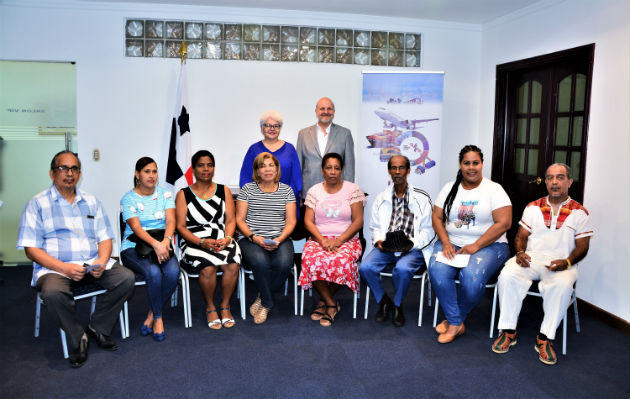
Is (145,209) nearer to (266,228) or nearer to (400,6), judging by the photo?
(266,228)

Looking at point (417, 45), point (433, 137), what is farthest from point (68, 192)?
point (417, 45)

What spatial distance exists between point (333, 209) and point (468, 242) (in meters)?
1.02

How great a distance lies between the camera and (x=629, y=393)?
2570 millimetres

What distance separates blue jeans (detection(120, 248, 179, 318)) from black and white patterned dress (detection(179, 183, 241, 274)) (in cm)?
14

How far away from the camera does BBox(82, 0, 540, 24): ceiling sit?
4.54 metres

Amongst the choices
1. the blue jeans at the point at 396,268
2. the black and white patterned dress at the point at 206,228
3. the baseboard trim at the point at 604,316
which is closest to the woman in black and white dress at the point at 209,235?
the black and white patterned dress at the point at 206,228

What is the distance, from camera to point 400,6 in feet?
15.4

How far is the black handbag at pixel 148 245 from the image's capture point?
128 inches

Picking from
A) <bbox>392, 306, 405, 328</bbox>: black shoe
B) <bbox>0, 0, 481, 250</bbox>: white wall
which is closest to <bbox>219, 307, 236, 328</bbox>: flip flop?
<bbox>392, 306, 405, 328</bbox>: black shoe

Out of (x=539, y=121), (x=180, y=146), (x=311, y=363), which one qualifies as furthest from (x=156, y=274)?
(x=539, y=121)

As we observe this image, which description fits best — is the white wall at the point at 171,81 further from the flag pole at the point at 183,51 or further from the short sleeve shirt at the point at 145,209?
the short sleeve shirt at the point at 145,209

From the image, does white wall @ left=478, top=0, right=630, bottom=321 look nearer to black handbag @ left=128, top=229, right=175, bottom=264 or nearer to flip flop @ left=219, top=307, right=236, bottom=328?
flip flop @ left=219, top=307, right=236, bottom=328

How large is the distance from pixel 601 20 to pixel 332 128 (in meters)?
2.28

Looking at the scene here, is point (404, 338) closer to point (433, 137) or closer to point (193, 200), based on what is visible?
point (193, 200)
